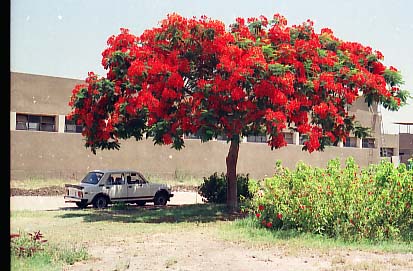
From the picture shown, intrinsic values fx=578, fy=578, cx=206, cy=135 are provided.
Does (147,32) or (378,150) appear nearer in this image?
(147,32)

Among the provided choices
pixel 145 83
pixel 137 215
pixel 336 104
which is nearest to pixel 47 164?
pixel 137 215

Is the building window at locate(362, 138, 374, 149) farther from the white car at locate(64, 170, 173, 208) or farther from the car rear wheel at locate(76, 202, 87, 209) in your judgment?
the car rear wheel at locate(76, 202, 87, 209)

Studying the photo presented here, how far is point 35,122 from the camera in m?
23.2

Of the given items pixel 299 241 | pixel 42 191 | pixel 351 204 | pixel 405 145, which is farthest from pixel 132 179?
pixel 405 145

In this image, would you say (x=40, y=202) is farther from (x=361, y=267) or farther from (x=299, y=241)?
(x=361, y=267)

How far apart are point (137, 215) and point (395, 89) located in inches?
294

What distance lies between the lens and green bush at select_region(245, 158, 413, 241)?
9.75 m

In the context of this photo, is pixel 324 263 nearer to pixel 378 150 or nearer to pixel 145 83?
pixel 145 83

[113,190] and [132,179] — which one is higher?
[132,179]

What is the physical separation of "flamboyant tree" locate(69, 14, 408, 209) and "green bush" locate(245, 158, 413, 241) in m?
2.40

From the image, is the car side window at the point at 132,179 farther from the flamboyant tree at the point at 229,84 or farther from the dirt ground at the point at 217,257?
the dirt ground at the point at 217,257

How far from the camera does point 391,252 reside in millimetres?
8758

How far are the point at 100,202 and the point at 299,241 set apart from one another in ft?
28.3

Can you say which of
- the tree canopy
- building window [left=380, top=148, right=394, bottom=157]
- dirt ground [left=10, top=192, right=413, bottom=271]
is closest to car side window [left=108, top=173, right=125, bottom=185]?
the tree canopy
